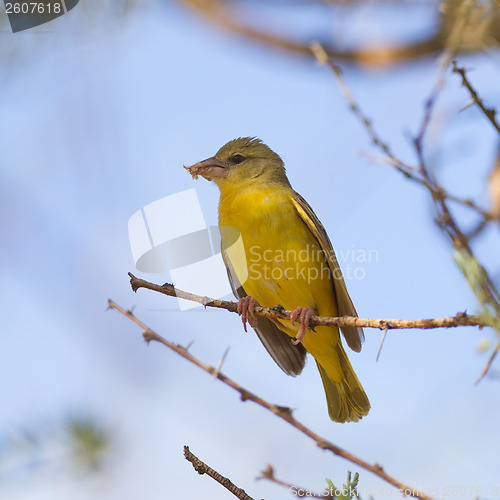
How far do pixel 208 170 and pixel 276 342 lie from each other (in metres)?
1.43

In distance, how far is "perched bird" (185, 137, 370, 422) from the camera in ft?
13.4

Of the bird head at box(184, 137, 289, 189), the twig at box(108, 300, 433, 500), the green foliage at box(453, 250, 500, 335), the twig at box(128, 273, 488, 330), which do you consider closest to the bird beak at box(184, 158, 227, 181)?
the bird head at box(184, 137, 289, 189)

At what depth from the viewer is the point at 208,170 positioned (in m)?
4.88

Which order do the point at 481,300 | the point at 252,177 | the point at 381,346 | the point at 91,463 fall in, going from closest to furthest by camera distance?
the point at 481,300
the point at 381,346
the point at 91,463
the point at 252,177

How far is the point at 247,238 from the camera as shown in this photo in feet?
13.5

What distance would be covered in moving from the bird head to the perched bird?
17 millimetres

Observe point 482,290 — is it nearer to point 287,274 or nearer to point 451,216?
point 451,216

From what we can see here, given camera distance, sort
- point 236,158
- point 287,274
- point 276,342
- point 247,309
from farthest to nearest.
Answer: point 236,158 → point 276,342 → point 287,274 → point 247,309

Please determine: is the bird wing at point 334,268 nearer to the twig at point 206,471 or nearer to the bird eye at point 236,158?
the bird eye at point 236,158

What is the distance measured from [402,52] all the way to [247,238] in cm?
350

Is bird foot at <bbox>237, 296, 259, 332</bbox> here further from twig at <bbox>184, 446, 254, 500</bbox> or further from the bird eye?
twig at <bbox>184, 446, 254, 500</bbox>

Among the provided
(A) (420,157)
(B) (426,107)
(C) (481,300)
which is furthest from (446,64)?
(C) (481,300)

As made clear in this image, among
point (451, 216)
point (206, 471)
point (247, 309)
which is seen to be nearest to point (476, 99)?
point (451, 216)

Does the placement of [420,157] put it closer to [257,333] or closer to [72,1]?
[257,333]
